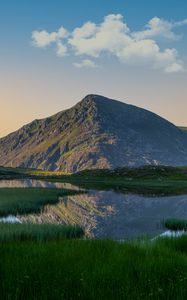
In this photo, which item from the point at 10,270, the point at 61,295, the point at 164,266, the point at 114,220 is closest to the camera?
the point at 61,295

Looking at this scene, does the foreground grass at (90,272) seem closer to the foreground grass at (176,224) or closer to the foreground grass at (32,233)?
the foreground grass at (32,233)

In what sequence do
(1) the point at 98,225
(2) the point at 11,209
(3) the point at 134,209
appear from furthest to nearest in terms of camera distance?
(3) the point at 134,209, (2) the point at 11,209, (1) the point at 98,225

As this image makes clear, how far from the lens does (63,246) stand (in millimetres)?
15875

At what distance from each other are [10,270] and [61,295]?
249 centimetres

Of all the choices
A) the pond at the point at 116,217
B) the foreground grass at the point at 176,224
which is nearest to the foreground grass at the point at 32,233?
the pond at the point at 116,217

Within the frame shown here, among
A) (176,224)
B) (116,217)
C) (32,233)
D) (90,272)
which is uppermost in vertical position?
(90,272)

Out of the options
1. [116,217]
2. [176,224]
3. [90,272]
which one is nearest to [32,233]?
[90,272]

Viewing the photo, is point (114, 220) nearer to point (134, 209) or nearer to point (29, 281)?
point (134, 209)

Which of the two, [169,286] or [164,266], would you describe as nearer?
[169,286]

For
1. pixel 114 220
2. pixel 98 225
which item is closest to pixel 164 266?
pixel 98 225

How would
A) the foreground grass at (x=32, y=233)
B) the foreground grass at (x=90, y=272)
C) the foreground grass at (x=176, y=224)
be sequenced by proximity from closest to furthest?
1. the foreground grass at (x=90, y=272)
2. the foreground grass at (x=32, y=233)
3. the foreground grass at (x=176, y=224)

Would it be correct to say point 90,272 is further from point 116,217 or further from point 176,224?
point 116,217

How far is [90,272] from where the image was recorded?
12.0 m

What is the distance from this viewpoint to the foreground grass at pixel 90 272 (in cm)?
1030
